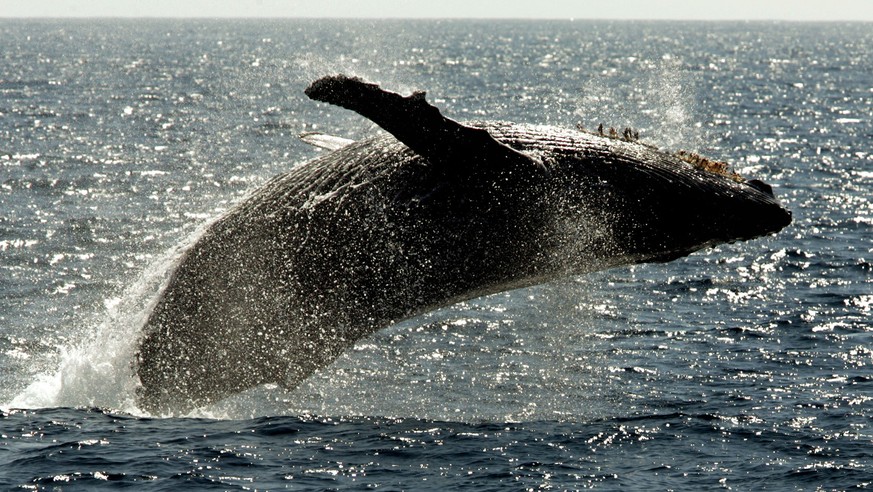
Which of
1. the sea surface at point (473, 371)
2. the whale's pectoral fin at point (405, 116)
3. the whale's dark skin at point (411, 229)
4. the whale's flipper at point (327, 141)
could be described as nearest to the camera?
the whale's pectoral fin at point (405, 116)

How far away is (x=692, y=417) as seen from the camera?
15750 mm

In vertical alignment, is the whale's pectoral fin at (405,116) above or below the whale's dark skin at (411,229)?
above

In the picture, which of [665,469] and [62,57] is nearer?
[665,469]

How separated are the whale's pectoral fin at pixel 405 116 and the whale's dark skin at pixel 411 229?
15 millimetres

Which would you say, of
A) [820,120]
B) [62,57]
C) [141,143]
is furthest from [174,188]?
[62,57]

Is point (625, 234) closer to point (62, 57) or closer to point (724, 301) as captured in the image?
point (724, 301)

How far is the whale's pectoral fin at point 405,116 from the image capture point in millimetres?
11617

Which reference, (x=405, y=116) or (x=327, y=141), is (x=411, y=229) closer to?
(x=405, y=116)

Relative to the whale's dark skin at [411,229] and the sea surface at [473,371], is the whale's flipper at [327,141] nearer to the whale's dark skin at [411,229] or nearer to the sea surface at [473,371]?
the whale's dark skin at [411,229]

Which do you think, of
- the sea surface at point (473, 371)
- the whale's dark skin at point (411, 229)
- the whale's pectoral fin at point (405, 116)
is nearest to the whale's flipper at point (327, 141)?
the whale's dark skin at point (411, 229)

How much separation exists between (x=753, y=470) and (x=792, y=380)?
4.55 meters

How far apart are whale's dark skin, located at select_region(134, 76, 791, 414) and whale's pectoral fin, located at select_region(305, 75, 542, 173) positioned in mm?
15

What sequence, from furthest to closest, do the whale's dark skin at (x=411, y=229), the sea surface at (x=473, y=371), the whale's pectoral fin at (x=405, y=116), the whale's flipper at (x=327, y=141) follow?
the whale's flipper at (x=327, y=141) → the sea surface at (x=473, y=371) → the whale's dark skin at (x=411, y=229) → the whale's pectoral fin at (x=405, y=116)

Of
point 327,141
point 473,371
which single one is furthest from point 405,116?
point 473,371
